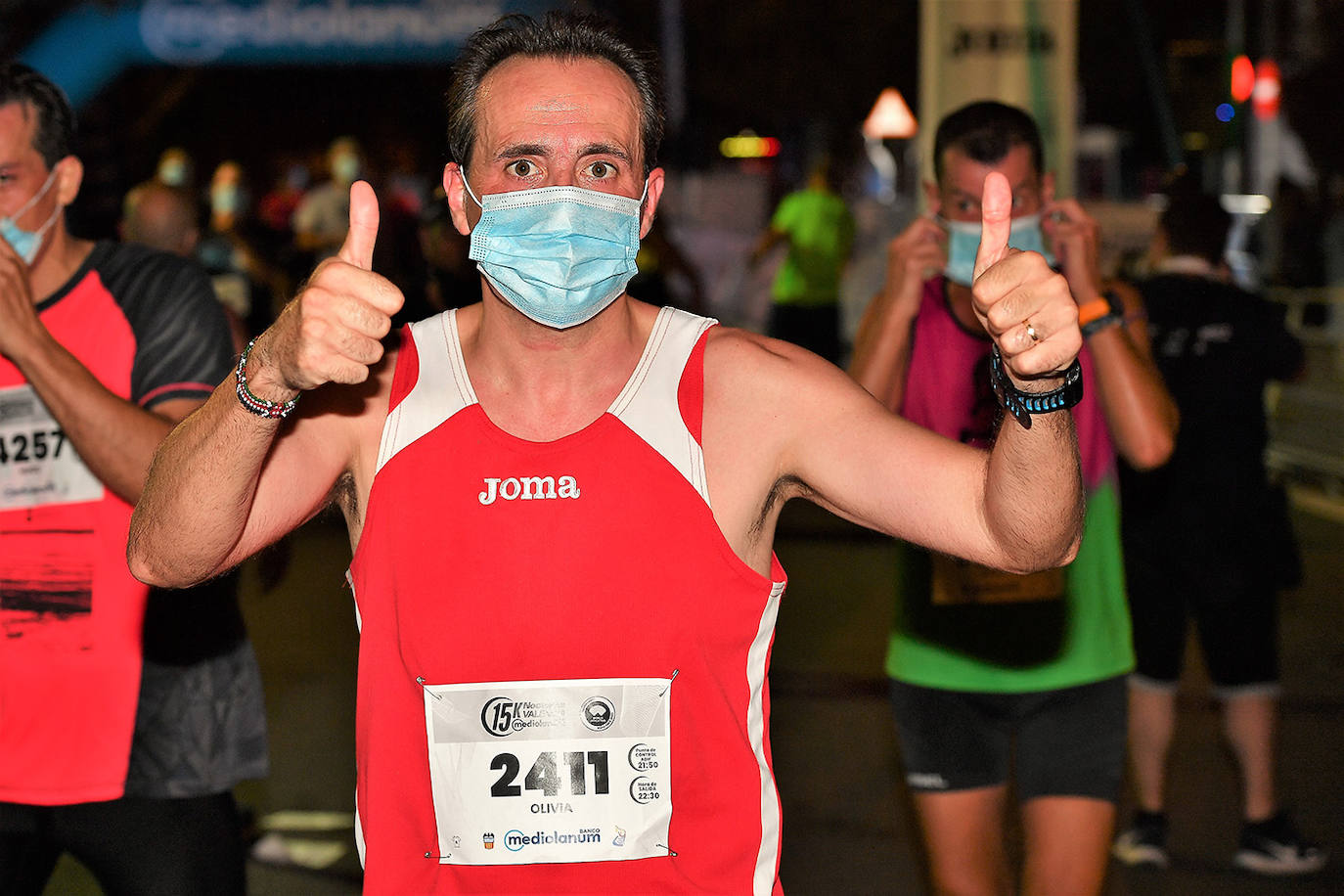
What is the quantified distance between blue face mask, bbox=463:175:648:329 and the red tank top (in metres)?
0.22

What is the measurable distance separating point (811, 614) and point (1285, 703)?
2564mm

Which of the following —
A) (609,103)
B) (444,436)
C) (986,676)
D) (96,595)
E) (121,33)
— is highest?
(121,33)

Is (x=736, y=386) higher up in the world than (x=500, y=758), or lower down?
higher up

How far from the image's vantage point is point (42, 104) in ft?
11.0

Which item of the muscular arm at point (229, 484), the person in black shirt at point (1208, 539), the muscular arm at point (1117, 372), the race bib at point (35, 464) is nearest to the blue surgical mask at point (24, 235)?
the race bib at point (35, 464)

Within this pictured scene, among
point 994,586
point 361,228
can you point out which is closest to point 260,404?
point 361,228

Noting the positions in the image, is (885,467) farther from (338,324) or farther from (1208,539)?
(1208,539)

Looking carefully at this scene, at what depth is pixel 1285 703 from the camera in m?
7.02

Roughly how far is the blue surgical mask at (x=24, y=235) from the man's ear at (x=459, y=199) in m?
1.08

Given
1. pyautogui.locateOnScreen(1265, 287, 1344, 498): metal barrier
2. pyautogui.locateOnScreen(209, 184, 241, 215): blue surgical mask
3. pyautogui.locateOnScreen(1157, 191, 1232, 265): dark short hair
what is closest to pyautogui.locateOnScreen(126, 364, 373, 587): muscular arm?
pyautogui.locateOnScreen(1157, 191, 1232, 265): dark short hair

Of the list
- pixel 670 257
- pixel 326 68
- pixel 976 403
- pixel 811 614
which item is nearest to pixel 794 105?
pixel 326 68

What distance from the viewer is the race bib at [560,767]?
2.38 metres

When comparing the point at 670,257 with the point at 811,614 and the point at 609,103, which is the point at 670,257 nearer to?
the point at 811,614

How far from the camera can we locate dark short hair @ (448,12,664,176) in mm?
2557
